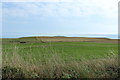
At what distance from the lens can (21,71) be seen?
15.2 feet

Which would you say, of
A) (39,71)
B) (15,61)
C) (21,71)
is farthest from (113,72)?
(15,61)

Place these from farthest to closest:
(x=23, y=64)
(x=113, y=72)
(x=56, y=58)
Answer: (x=56, y=58), (x=23, y=64), (x=113, y=72)

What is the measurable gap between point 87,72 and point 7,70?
2488 mm

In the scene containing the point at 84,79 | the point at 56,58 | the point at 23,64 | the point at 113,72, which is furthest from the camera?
the point at 56,58

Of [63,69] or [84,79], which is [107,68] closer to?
[84,79]

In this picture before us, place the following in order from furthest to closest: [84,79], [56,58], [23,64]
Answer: [56,58], [23,64], [84,79]

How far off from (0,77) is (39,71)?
123 centimetres

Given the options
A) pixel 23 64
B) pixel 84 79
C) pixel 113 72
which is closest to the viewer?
pixel 84 79

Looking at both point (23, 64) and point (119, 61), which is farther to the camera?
point (119, 61)

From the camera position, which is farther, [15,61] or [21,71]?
[15,61]

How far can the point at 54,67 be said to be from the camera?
187 inches

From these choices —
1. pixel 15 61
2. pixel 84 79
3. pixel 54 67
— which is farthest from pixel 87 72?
pixel 15 61

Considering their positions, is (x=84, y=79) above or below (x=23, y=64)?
below

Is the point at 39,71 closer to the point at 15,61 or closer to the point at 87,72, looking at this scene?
the point at 15,61
